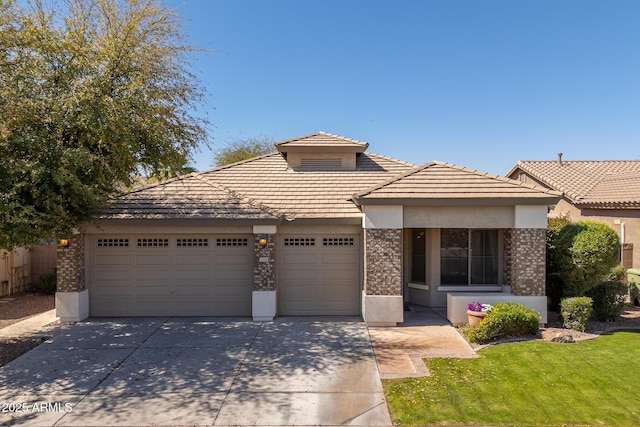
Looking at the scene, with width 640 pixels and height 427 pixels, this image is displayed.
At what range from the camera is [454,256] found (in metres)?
11.6

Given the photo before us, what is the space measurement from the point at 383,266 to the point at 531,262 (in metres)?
3.92

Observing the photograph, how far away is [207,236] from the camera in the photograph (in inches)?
437

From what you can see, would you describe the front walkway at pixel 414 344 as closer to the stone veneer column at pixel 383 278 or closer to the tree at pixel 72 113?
the stone veneer column at pixel 383 278

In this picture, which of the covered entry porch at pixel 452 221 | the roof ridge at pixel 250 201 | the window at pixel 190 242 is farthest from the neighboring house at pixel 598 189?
the window at pixel 190 242

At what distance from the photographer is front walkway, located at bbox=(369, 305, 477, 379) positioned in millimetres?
7438

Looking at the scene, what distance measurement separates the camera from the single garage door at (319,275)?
443 inches

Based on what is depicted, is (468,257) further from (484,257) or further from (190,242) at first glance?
(190,242)

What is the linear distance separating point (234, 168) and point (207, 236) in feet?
12.1

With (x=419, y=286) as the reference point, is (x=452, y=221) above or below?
above

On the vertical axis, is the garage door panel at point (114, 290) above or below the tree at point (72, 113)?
below

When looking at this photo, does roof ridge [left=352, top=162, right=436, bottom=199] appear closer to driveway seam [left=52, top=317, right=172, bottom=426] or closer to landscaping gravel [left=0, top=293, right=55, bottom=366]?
driveway seam [left=52, top=317, right=172, bottom=426]

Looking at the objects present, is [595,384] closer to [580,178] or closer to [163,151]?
[163,151]

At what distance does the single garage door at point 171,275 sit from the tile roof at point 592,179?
52.7 ft

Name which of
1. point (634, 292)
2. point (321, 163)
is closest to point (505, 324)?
point (634, 292)
